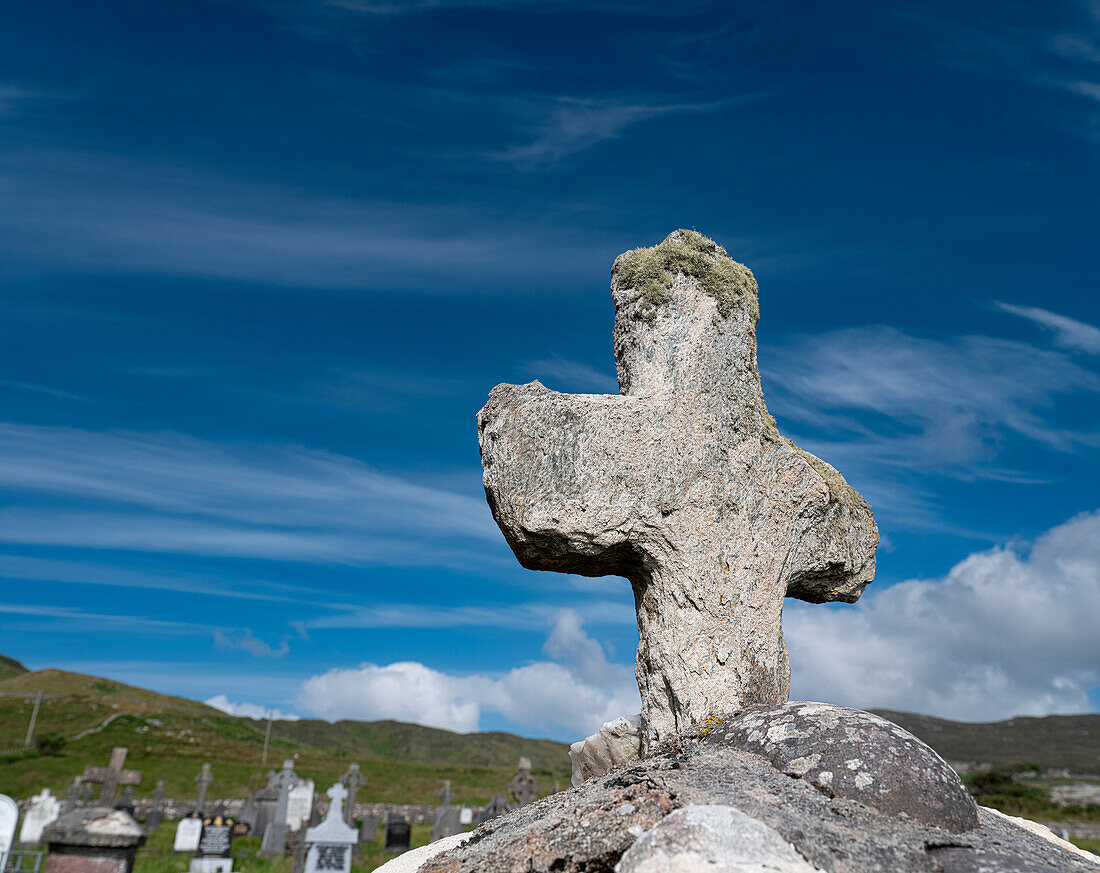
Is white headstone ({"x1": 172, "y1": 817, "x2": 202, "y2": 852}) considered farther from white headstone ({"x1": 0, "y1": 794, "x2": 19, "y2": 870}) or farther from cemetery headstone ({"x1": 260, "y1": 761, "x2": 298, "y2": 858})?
white headstone ({"x1": 0, "y1": 794, "x2": 19, "y2": 870})

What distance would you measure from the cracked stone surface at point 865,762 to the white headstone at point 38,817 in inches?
1197

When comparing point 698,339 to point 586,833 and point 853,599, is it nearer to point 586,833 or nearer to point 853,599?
point 853,599

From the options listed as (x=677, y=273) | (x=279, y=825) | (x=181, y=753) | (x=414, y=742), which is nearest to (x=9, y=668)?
Answer: (x=414, y=742)

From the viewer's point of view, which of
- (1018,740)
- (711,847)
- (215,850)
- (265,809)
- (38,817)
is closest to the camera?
(711,847)

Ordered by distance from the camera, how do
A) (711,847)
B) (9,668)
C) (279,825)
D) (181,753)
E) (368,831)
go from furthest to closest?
(9,668), (181,753), (368,831), (279,825), (711,847)

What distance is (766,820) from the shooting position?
387cm

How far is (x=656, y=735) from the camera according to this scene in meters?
6.77

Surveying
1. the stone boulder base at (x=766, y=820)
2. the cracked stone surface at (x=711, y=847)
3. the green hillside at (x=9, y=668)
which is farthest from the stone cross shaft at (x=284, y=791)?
the green hillside at (x=9, y=668)

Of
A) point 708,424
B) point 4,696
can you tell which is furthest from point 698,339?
point 4,696

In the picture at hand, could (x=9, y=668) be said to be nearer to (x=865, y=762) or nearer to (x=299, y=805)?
(x=299, y=805)

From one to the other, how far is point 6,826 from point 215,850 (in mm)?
6968

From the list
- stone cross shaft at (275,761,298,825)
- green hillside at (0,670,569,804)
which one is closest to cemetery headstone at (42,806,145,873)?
stone cross shaft at (275,761,298,825)

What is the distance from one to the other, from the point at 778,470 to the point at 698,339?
1.42 metres

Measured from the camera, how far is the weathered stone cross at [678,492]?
6664 mm
